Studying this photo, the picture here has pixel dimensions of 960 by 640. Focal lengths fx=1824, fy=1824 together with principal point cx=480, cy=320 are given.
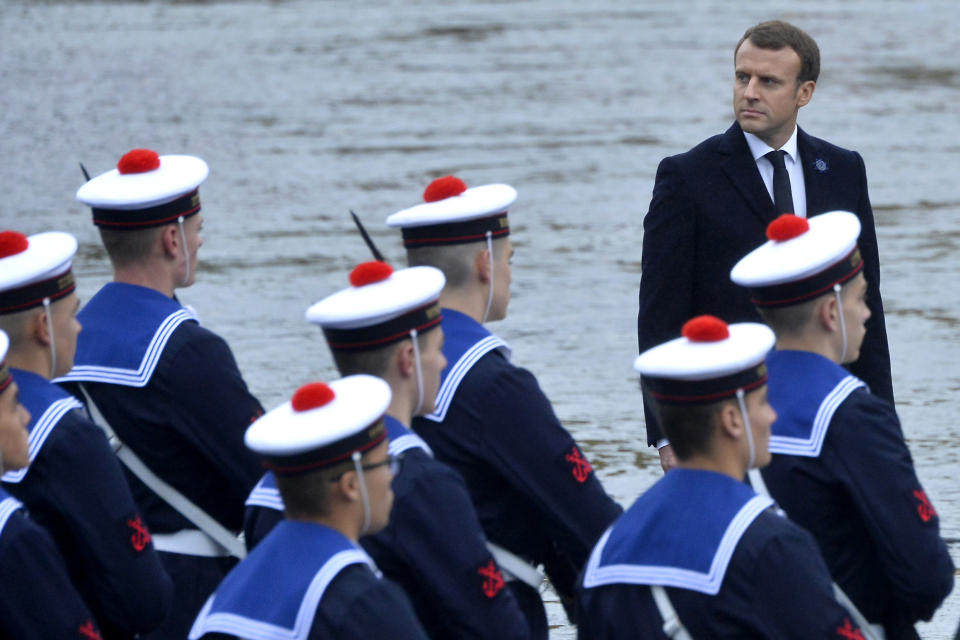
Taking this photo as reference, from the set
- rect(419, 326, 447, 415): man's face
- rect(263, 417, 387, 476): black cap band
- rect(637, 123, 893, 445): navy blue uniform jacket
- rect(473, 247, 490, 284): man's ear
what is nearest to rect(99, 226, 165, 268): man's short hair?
rect(473, 247, 490, 284): man's ear

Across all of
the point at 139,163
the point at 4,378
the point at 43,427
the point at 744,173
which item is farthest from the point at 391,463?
the point at 744,173

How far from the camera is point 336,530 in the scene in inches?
133

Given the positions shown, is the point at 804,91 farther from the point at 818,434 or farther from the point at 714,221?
the point at 818,434

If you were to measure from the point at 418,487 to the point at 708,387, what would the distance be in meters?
0.64

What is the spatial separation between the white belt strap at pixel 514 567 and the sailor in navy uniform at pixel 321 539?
2.76 feet

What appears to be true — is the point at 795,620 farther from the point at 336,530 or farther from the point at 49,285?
the point at 49,285

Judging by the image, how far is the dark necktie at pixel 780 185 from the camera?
5.35 metres

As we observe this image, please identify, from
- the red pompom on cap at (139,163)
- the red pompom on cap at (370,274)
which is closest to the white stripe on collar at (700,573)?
the red pompom on cap at (370,274)

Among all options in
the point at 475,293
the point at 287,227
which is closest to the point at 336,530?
the point at 475,293

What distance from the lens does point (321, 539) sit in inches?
131

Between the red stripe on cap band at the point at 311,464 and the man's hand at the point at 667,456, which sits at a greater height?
the red stripe on cap band at the point at 311,464

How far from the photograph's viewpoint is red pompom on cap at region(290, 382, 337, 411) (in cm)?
343

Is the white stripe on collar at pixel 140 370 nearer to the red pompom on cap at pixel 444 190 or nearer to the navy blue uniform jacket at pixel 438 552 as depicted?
the red pompom on cap at pixel 444 190

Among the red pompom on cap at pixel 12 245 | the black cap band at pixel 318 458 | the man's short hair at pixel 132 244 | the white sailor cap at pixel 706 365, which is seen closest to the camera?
the black cap band at pixel 318 458
